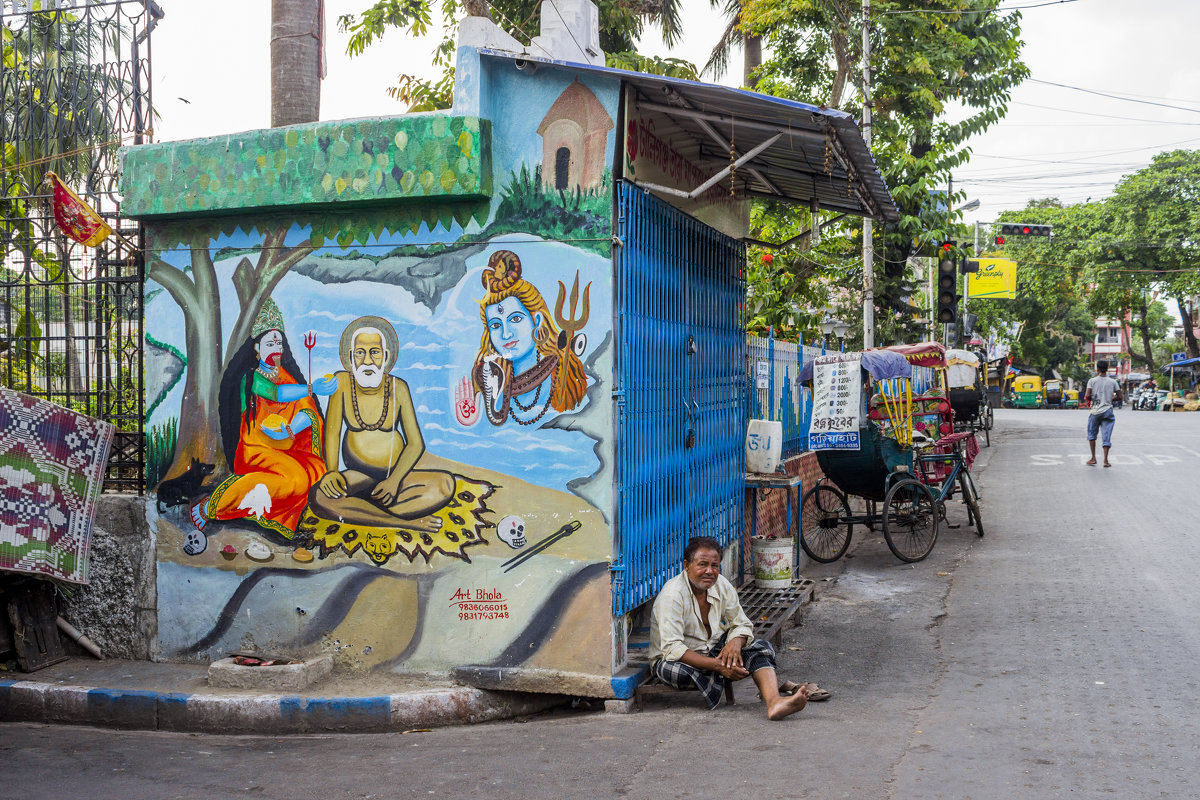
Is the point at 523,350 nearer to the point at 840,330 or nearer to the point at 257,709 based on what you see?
the point at 257,709

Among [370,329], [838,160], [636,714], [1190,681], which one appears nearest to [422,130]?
[370,329]


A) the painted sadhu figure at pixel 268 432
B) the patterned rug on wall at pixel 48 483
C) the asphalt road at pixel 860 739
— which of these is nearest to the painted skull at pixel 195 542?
the painted sadhu figure at pixel 268 432

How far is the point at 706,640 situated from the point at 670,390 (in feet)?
6.06

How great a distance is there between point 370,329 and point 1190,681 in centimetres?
546

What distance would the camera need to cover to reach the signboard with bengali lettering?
10219mm

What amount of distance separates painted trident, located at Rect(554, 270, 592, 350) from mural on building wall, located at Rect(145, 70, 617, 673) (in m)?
0.01

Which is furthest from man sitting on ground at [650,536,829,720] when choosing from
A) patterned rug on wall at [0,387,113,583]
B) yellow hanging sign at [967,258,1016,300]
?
yellow hanging sign at [967,258,1016,300]

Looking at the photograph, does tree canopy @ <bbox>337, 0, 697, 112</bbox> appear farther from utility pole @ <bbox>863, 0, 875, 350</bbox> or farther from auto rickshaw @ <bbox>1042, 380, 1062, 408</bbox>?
auto rickshaw @ <bbox>1042, 380, 1062, 408</bbox>

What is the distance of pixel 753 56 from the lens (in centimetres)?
1948

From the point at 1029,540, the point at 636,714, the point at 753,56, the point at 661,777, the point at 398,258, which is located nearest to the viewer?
the point at 661,777

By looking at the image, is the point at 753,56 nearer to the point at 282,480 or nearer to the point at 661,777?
the point at 282,480

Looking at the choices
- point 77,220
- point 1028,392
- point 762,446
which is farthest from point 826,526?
point 1028,392

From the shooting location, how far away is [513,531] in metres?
6.23

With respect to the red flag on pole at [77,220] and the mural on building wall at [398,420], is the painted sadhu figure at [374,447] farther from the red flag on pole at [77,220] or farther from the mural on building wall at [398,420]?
the red flag on pole at [77,220]
